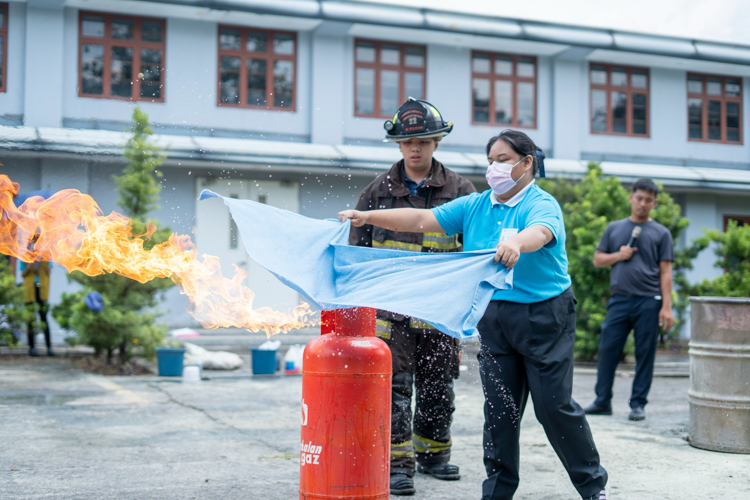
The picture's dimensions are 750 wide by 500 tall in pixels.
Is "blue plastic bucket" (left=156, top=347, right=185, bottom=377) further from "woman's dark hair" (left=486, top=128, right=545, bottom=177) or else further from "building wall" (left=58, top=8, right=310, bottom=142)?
"woman's dark hair" (left=486, top=128, right=545, bottom=177)

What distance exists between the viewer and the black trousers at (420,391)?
4.20 m

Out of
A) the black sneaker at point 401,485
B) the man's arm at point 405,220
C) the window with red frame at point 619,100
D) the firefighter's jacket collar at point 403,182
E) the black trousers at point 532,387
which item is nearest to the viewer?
the black trousers at point 532,387

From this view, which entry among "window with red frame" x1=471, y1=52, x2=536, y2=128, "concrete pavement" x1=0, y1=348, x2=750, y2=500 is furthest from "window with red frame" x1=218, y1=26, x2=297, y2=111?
"concrete pavement" x1=0, y1=348, x2=750, y2=500

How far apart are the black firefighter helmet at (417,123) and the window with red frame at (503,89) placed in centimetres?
1314

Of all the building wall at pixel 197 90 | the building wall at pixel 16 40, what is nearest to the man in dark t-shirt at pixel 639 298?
the building wall at pixel 197 90

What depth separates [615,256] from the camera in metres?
6.71

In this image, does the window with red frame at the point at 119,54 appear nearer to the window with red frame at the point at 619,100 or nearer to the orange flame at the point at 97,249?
the orange flame at the point at 97,249

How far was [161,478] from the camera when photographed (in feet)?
14.2

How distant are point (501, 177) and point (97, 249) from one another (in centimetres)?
267

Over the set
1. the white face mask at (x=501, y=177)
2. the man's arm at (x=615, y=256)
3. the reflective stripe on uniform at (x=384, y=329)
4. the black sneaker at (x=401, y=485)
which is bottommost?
the black sneaker at (x=401, y=485)

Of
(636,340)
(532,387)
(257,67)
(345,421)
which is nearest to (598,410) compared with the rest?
(636,340)

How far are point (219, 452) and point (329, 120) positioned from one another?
11576mm

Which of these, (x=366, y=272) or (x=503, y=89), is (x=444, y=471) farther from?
(x=503, y=89)

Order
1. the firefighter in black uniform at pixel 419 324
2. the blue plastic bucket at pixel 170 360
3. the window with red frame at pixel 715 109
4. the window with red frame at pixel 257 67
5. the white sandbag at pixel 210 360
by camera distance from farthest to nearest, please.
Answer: the window with red frame at pixel 715 109 < the window with red frame at pixel 257 67 < the white sandbag at pixel 210 360 < the blue plastic bucket at pixel 170 360 < the firefighter in black uniform at pixel 419 324
